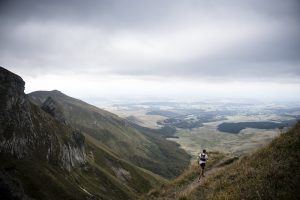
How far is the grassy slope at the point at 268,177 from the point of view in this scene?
16734mm

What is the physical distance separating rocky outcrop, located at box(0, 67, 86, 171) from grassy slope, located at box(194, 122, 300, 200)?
60.5m

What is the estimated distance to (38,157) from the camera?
7900 cm

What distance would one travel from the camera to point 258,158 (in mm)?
23922

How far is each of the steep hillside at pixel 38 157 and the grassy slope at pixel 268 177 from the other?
2560 cm

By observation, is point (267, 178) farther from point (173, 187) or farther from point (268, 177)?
point (173, 187)

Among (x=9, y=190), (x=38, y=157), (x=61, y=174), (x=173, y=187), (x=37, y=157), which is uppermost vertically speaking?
(x=173, y=187)

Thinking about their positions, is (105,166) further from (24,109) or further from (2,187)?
(2,187)

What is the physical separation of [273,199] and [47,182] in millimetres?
58100

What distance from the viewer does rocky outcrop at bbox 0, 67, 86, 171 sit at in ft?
233

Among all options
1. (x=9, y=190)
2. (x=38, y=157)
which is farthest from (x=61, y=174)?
(x=9, y=190)

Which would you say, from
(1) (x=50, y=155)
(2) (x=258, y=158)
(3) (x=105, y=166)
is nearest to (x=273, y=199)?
(2) (x=258, y=158)

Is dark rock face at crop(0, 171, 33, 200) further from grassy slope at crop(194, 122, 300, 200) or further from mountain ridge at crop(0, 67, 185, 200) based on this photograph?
grassy slope at crop(194, 122, 300, 200)

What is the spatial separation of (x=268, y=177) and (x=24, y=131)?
248 feet

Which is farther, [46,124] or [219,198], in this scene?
[46,124]
